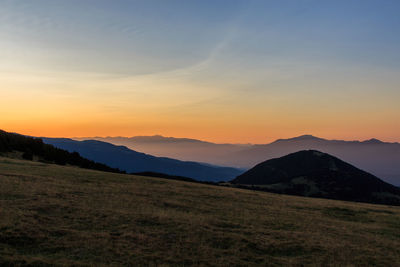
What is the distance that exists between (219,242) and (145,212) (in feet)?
26.7

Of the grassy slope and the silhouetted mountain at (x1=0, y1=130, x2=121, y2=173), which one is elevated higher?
the silhouetted mountain at (x1=0, y1=130, x2=121, y2=173)

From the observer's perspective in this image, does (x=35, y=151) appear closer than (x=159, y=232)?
No

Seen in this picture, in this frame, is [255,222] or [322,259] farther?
[255,222]

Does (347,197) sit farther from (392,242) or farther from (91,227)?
(91,227)

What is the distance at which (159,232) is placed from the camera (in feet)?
66.4

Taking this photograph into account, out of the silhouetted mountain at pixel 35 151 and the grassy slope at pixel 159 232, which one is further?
the silhouetted mountain at pixel 35 151

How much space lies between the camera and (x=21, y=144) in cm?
6775

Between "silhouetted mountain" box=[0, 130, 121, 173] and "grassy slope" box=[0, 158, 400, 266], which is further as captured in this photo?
"silhouetted mountain" box=[0, 130, 121, 173]

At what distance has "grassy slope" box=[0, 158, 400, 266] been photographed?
16.3 metres

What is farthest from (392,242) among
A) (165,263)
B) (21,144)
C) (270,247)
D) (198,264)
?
(21,144)

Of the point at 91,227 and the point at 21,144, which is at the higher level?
the point at 21,144

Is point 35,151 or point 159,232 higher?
point 35,151

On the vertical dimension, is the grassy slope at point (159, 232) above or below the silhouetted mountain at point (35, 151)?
below

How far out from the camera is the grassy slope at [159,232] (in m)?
16.3
